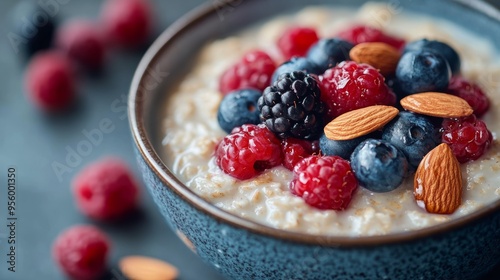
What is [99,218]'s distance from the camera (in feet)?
7.72

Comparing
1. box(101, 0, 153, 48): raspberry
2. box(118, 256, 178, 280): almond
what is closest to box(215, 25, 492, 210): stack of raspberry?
box(118, 256, 178, 280): almond

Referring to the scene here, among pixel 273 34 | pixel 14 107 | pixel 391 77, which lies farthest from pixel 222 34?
pixel 14 107

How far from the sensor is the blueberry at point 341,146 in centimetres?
175

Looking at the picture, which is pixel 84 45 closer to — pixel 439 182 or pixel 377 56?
pixel 377 56

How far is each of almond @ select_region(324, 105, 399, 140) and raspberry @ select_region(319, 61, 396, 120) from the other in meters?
0.04

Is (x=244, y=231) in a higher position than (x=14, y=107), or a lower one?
lower

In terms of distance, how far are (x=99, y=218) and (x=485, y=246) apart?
1.34 meters

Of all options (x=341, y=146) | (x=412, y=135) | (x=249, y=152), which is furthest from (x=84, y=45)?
(x=412, y=135)

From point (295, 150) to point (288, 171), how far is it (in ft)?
0.20

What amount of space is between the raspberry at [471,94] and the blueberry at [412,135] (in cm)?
21

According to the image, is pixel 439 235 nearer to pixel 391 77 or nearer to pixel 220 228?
pixel 220 228

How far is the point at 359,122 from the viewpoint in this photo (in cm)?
176

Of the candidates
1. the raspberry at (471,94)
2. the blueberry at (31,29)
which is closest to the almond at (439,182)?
the raspberry at (471,94)

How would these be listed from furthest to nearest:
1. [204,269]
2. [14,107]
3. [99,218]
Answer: [14,107] → [99,218] → [204,269]
